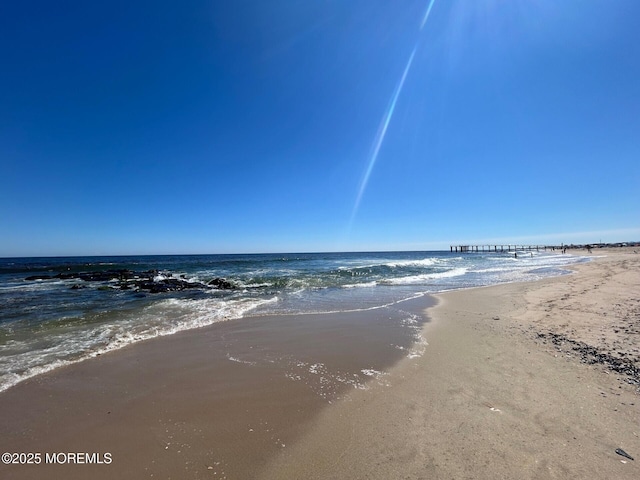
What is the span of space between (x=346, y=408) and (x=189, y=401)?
245cm

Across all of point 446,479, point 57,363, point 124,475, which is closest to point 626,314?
point 446,479

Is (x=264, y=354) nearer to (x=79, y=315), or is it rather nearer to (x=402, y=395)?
(x=402, y=395)

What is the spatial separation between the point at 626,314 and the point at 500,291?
22.3ft

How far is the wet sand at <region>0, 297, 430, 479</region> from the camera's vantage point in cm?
329

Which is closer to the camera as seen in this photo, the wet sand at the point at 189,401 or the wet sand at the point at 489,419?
the wet sand at the point at 489,419

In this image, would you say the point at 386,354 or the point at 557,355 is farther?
the point at 386,354

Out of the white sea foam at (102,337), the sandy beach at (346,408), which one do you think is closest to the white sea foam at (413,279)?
the white sea foam at (102,337)

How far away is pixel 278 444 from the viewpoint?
352cm

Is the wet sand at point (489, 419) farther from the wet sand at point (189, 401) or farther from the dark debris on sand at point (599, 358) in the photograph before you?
the wet sand at point (189, 401)

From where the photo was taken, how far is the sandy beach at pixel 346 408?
3.17m

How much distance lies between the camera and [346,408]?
14.1 ft

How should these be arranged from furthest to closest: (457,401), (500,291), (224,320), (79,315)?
(500,291), (79,315), (224,320), (457,401)

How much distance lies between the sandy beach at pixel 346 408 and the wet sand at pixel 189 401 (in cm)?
2

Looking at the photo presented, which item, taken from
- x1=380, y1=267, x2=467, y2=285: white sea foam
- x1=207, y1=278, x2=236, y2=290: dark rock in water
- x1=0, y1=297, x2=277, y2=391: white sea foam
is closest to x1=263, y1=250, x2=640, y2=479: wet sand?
x1=0, y1=297, x2=277, y2=391: white sea foam
